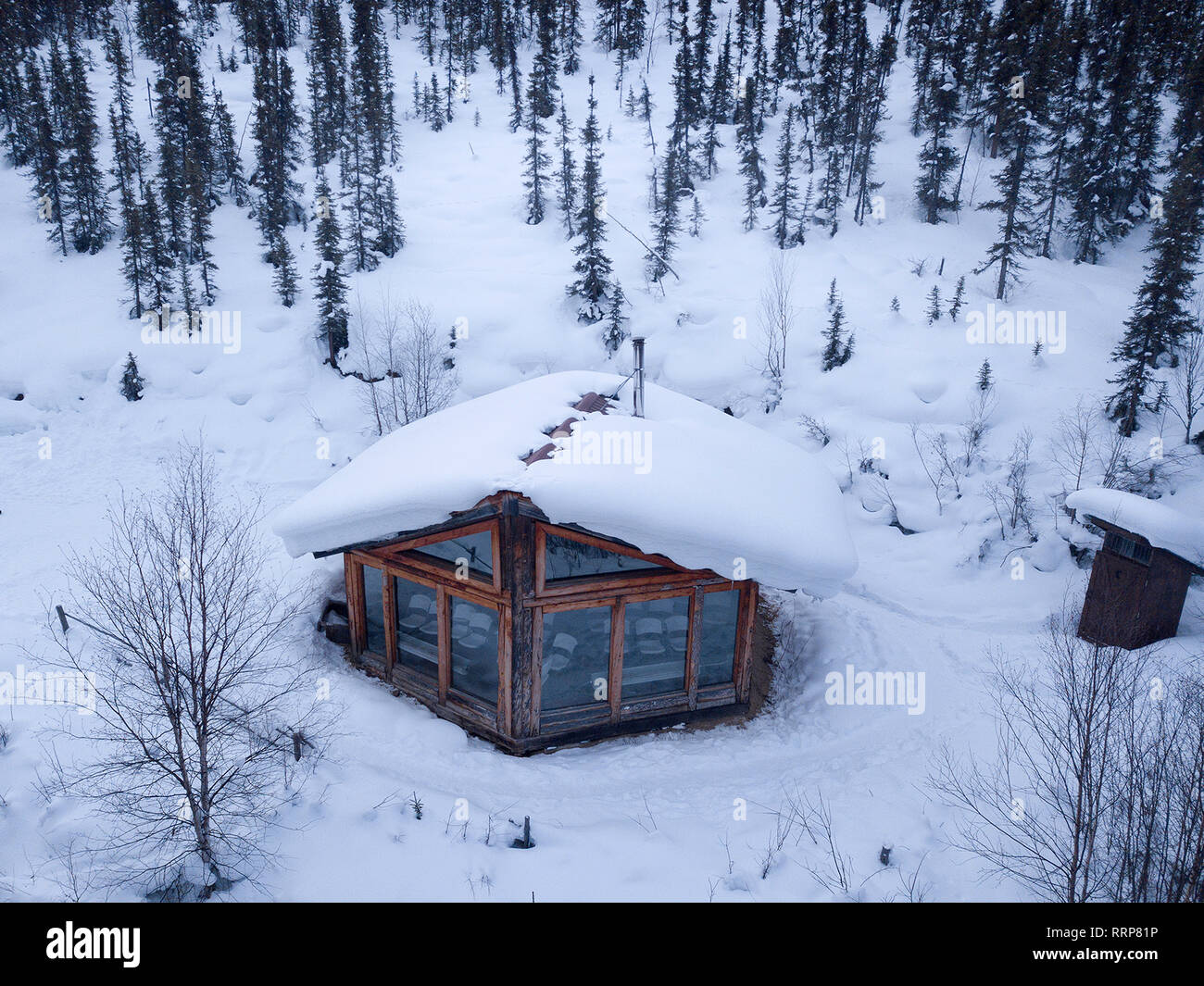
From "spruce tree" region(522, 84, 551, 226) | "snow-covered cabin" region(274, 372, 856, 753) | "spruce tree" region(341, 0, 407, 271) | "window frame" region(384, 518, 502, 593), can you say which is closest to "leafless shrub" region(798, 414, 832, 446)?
"snow-covered cabin" region(274, 372, 856, 753)

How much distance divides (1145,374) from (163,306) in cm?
3507

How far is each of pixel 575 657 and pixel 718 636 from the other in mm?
2536

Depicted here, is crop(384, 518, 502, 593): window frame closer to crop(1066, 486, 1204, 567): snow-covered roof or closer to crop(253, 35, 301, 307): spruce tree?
crop(1066, 486, 1204, 567): snow-covered roof

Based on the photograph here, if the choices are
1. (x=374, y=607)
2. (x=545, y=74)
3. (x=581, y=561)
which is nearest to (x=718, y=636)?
(x=581, y=561)

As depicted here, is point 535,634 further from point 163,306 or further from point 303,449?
point 163,306

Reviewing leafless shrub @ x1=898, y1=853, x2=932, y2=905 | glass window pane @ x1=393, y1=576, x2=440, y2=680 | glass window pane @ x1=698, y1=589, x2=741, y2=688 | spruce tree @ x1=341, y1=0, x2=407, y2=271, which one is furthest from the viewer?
spruce tree @ x1=341, y1=0, x2=407, y2=271

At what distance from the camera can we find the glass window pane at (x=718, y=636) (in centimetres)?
1173

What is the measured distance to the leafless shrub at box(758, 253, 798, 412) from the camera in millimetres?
26044

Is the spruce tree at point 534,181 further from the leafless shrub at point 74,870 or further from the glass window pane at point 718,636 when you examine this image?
the leafless shrub at point 74,870

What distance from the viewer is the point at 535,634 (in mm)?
10648

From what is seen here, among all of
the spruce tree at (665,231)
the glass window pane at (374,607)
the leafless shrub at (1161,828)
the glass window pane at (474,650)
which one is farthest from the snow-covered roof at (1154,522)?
the spruce tree at (665,231)

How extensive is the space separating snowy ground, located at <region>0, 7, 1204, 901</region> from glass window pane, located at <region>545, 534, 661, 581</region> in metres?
2.30

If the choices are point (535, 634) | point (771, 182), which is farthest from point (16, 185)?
point (535, 634)

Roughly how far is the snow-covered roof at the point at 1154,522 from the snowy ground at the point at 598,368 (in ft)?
6.35
